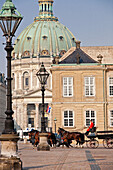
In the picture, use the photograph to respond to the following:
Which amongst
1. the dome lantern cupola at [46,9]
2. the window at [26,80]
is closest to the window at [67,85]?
the window at [26,80]

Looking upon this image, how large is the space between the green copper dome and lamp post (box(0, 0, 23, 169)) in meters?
157

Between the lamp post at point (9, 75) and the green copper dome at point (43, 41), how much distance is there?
514ft

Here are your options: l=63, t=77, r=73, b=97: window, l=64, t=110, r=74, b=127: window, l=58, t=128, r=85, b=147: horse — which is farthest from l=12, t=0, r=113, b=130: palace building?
l=58, t=128, r=85, b=147: horse

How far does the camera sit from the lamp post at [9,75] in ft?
53.9

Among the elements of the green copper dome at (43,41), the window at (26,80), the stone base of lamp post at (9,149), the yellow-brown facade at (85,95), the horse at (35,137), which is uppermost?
the green copper dome at (43,41)

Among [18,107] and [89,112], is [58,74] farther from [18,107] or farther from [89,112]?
[18,107]

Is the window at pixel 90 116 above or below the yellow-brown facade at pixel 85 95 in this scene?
below

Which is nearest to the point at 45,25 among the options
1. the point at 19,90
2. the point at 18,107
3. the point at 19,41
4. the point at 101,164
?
the point at 19,41

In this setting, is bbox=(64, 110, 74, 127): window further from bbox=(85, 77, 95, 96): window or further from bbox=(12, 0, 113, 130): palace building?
bbox=(12, 0, 113, 130): palace building

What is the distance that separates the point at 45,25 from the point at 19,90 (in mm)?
28128

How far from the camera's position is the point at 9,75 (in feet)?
55.5

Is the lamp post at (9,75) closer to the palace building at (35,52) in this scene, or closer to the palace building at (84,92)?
the palace building at (84,92)

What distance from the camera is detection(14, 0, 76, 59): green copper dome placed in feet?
577

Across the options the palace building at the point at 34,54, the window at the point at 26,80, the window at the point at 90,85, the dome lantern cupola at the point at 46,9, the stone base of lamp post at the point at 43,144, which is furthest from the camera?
the dome lantern cupola at the point at 46,9
